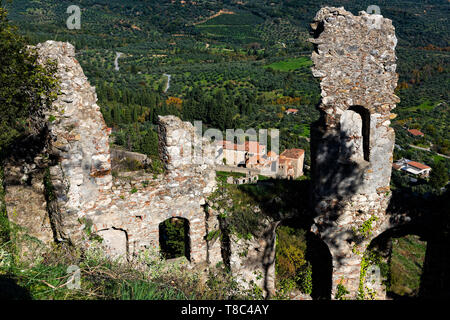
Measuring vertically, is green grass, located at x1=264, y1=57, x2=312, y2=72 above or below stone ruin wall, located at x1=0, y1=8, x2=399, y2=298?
below

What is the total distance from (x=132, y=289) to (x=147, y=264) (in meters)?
3.94

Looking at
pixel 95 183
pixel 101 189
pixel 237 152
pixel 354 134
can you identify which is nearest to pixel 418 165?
pixel 237 152

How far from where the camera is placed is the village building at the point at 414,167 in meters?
39.9

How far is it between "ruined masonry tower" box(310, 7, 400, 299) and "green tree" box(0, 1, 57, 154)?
5897 mm

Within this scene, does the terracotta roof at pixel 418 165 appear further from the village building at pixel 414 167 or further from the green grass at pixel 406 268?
the green grass at pixel 406 268

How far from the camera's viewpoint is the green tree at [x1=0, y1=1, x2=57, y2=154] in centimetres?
848

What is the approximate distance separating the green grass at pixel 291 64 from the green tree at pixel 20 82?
240 ft

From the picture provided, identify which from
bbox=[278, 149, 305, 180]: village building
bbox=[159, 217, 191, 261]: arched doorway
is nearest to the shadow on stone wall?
bbox=[159, 217, 191, 261]: arched doorway

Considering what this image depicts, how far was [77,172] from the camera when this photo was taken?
8.80 metres

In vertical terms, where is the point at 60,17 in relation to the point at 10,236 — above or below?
above

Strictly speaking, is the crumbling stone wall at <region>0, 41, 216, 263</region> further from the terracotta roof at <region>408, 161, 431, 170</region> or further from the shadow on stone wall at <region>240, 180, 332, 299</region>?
the terracotta roof at <region>408, 161, 431, 170</region>

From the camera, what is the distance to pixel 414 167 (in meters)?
40.9
